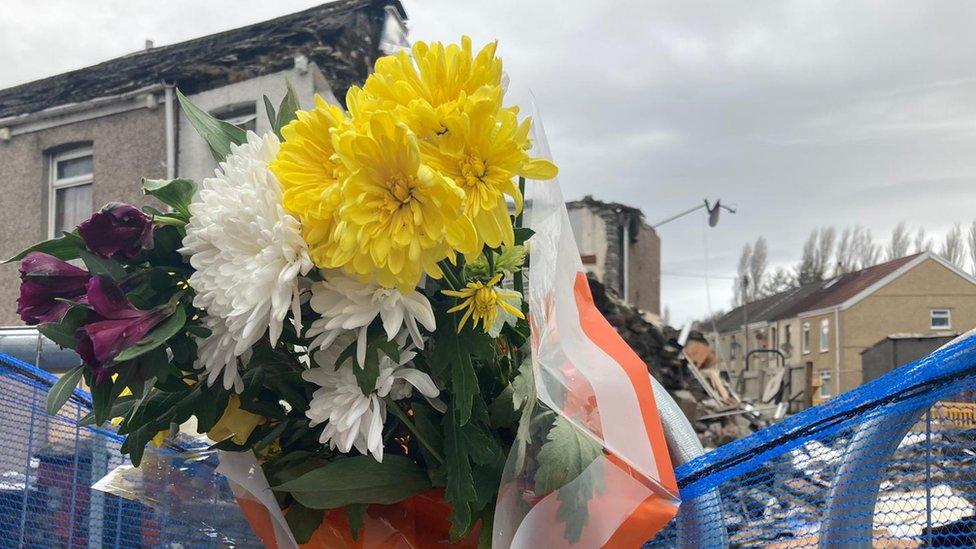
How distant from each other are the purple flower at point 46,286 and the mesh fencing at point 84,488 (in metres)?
0.32

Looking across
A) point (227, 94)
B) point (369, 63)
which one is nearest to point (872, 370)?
point (369, 63)

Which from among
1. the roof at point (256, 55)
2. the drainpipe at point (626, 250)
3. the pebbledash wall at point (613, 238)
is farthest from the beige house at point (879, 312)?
the roof at point (256, 55)

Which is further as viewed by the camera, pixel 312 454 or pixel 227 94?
pixel 227 94

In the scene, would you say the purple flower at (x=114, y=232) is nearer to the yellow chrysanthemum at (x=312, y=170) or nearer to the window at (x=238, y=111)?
the yellow chrysanthemum at (x=312, y=170)

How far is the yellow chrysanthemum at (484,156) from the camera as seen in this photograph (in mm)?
584

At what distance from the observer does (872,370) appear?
38.5 feet

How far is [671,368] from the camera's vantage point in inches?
389

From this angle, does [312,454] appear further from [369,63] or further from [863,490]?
[369,63]

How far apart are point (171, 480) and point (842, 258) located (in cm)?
4144

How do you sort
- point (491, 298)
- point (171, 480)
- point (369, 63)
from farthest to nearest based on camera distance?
point (369, 63)
point (171, 480)
point (491, 298)

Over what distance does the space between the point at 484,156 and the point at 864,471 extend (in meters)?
0.44

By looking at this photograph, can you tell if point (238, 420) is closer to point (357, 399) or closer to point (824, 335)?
point (357, 399)

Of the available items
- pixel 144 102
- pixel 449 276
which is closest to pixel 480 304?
pixel 449 276

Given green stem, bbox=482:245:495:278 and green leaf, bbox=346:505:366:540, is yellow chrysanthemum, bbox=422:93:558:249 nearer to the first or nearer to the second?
green stem, bbox=482:245:495:278
